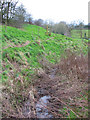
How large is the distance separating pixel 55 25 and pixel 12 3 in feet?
36.8

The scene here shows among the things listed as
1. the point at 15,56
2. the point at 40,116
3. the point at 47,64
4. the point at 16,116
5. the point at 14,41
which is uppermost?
the point at 14,41

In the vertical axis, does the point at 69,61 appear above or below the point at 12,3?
below

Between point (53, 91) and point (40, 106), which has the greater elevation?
point (40, 106)

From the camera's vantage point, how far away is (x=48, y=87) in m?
3.93

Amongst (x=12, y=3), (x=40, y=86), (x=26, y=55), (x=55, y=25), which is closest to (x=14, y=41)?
(x=26, y=55)

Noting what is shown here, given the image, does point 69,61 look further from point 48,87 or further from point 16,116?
point 16,116

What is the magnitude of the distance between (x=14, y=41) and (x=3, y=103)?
21.3 ft

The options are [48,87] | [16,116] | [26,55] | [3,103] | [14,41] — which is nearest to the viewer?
[16,116]

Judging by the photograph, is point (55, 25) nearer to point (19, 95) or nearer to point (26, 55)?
point (26, 55)

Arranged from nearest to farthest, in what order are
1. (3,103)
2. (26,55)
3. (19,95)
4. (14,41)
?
(3,103)
(19,95)
(26,55)
(14,41)

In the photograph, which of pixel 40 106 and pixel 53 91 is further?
pixel 53 91

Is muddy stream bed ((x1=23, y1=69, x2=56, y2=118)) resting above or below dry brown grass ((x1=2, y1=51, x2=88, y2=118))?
below

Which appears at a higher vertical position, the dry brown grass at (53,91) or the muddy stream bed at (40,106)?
the dry brown grass at (53,91)

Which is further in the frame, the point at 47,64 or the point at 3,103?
the point at 47,64
